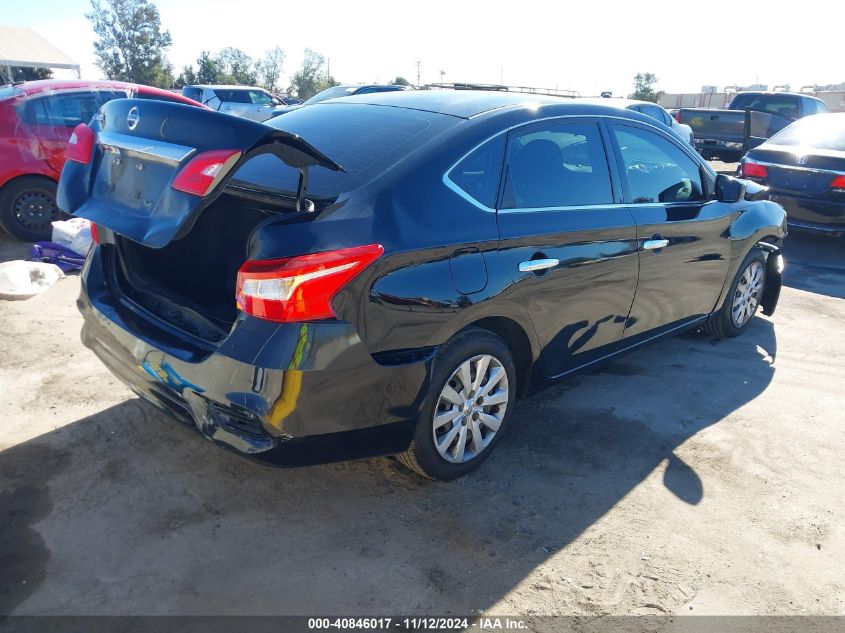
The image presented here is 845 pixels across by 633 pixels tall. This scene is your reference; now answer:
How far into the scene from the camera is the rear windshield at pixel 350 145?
111 inches

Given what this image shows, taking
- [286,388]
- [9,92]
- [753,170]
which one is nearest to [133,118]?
[286,388]

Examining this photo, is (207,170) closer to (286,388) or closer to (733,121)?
(286,388)

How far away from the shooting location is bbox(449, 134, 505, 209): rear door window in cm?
299

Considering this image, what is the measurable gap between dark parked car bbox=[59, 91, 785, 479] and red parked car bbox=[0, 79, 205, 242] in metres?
4.42

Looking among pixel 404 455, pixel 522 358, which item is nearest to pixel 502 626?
pixel 404 455

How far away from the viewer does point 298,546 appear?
278cm

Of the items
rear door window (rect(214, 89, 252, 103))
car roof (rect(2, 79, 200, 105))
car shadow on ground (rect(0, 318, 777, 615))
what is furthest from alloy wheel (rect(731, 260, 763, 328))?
rear door window (rect(214, 89, 252, 103))

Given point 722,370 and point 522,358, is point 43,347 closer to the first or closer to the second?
point 522,358

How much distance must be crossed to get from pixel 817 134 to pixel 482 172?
781 centimetres

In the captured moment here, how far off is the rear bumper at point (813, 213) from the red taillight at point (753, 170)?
13.1 inches

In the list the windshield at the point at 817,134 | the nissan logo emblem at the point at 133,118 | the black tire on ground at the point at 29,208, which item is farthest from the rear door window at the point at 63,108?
the windshield at the point at 817,134

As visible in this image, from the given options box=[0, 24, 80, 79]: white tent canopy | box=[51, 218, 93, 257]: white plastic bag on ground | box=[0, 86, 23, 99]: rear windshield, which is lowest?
box=[51, 218, 93, 257]: white plastic bag on ground

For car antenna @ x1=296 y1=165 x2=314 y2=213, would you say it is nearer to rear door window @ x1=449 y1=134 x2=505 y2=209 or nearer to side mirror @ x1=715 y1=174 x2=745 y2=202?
rear door window @ x1=449 y1=134 x2=505 y2=209

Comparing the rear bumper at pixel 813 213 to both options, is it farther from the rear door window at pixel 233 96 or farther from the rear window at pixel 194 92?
the rear window at pixel 194 92
